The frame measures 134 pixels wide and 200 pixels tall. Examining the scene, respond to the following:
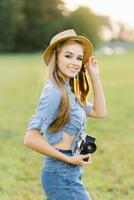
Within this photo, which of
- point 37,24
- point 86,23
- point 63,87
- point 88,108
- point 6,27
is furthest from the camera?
point 37,24

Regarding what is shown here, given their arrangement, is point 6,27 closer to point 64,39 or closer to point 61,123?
point 64,39

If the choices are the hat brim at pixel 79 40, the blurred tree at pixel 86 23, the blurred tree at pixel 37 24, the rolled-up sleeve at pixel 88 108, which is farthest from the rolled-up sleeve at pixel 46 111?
the blurred tree at pixel 86 23

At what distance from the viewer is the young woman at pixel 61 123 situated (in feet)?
12.5

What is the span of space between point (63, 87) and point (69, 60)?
0.68ft

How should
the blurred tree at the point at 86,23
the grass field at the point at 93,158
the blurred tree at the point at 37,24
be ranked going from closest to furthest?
the grass field at the point at 93,158 → the blurred tree at the point at 37,24 → the blurred tree at the point at 86,23

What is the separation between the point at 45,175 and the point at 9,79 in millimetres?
21204

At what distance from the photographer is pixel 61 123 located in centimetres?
383

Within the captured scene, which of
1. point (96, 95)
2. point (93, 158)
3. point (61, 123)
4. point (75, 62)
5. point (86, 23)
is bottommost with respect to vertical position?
point (93, 158)

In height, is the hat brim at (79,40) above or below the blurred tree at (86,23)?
below

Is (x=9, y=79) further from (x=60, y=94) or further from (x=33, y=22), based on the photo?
(x=33, y=22)

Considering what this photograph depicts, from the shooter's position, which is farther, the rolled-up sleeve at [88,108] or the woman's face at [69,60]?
the rolled-up sleeve at [88,108]

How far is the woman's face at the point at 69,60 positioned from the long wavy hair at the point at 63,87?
0.02 metres

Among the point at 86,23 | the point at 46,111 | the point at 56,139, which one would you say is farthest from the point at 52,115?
the point at 86,23

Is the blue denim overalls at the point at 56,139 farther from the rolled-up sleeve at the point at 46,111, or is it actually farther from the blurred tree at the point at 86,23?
the blurred tree at the point at 86,23
